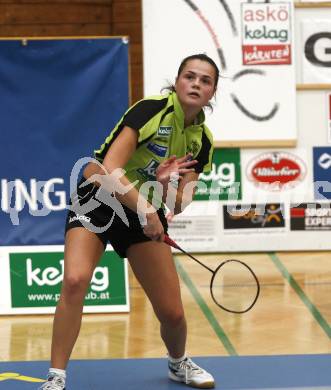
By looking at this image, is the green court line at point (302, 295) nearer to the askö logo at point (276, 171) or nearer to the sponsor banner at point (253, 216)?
the sponsor banner at point (253, 216)

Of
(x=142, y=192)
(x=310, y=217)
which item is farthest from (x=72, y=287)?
(x=310, y=217)

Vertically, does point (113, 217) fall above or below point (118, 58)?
below

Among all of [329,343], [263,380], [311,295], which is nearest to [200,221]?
[311,295]

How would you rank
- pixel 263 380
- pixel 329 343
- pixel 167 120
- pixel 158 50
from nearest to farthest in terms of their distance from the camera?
pixel 167 120, pixel 263 380, pixel 329 343, pixel 158 50

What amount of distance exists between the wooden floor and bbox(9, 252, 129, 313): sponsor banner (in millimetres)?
102

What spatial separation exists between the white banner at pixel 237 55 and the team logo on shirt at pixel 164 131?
4.01 metres

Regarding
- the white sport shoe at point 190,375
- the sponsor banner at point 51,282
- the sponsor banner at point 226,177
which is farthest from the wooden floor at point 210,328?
the sponsor banner at point 226,177

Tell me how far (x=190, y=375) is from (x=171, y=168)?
3.48 feet

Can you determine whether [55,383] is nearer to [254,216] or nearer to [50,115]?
[50,115]

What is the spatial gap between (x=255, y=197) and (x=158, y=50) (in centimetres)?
152

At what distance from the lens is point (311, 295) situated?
6.53m

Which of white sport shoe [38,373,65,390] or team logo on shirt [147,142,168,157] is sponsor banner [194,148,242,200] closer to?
team logo on shirt [147,142,168,157]

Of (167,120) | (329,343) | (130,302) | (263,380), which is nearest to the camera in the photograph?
(167,120)

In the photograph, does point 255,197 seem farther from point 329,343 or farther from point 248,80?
point 329,343
